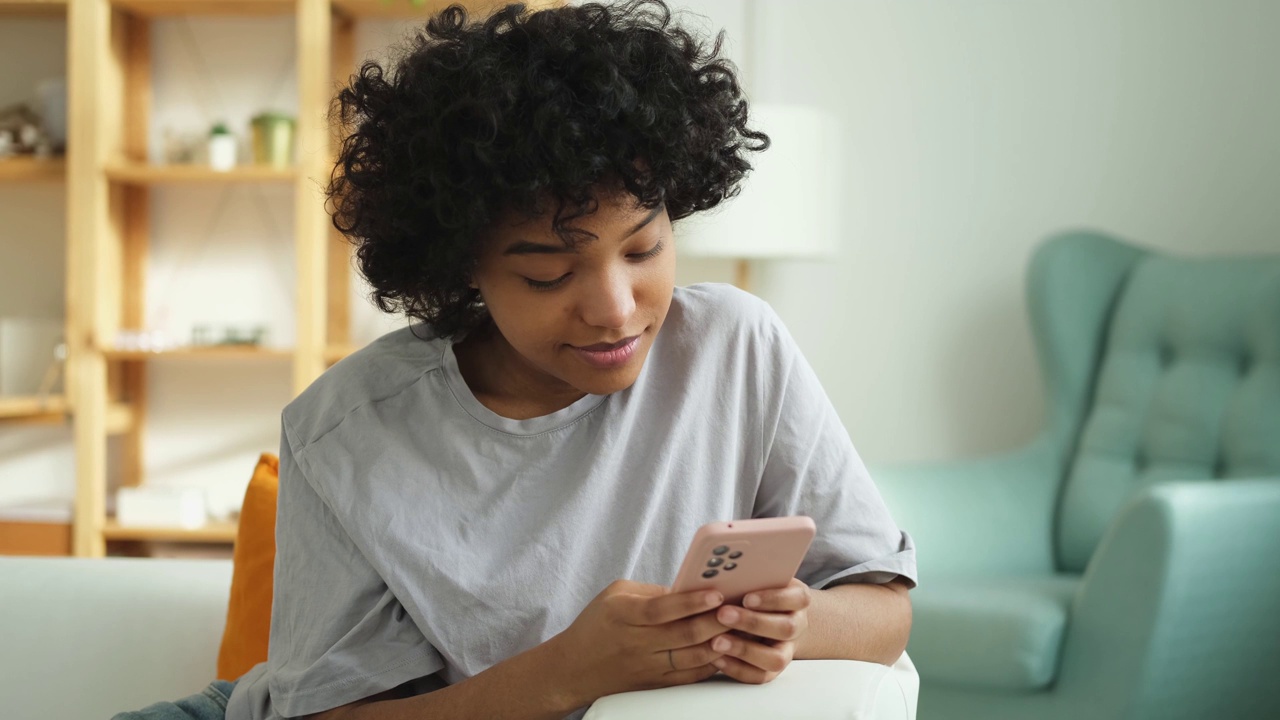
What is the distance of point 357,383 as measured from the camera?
1150mm

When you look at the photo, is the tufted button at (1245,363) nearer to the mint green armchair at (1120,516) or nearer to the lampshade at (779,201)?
the mint green armchair at (1120,516)

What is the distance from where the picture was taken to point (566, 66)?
39.6 inches

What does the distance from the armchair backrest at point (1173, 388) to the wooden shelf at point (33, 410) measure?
2.58 m

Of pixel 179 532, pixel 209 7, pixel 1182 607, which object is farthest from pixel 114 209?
pixel 1182 607

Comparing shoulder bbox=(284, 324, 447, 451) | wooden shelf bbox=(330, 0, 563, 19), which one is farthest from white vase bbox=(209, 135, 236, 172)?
shoulder bbox=(284, 324, 447, 451)

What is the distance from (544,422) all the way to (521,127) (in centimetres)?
29

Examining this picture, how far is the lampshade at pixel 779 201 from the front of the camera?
102 inches

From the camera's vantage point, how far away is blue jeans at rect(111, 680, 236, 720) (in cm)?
112

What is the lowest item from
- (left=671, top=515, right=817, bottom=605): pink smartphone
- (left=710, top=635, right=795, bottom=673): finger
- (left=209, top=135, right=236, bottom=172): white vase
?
(left=710, top=635, right=795, bottom=673): finger

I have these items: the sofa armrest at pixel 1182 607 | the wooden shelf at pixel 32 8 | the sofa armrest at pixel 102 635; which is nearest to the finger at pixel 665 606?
the sofa armrest at pixel 102 635

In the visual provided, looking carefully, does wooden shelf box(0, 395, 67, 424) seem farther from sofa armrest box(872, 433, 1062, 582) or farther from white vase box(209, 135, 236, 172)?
sofa armrest box(872, 433, 1062, 582)

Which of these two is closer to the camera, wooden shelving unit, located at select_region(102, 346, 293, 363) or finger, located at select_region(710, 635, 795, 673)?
finger, located at select_region(710, 635, 795, 673)

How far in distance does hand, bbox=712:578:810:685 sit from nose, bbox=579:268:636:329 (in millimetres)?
259

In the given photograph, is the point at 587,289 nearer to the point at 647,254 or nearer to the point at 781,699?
the point at 647,254
